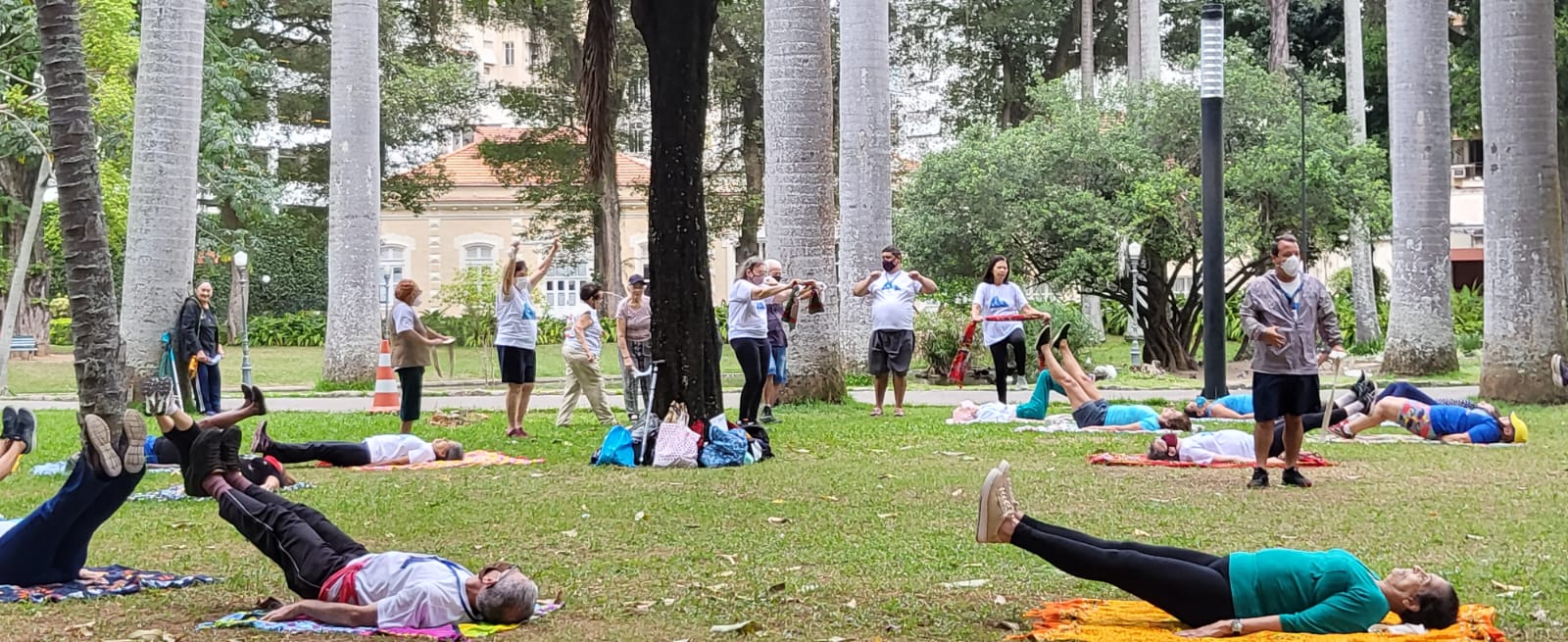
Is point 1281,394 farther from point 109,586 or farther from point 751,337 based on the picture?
point 109,586

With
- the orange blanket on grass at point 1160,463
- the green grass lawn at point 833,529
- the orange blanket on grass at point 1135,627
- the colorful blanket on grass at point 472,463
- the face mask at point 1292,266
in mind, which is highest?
the face mask at point 1292,266

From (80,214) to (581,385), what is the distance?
7.68m

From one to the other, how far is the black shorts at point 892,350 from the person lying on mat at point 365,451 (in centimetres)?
527

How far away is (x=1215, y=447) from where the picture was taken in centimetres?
1143

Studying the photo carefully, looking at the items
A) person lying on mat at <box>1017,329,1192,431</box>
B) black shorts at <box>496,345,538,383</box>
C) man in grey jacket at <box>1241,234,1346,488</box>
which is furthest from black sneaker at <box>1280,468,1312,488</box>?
black shorts at <box>496,345,538,383</box>

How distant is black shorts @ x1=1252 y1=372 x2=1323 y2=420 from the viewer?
9742 millimetres

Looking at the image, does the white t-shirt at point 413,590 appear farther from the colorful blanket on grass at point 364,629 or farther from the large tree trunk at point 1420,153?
the large tree trunk at point 1420,153

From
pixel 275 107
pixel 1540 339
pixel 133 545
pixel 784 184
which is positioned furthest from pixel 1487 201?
pixel 275 107

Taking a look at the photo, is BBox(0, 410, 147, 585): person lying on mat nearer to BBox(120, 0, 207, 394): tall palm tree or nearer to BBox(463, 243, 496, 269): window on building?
BBox(120, 0, 207, 394): tall palm tree

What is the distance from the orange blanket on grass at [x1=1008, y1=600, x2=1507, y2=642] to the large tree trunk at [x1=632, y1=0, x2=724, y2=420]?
6124mm

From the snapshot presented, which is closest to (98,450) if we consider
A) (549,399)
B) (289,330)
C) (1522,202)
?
(549,399)

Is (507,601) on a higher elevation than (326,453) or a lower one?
lower

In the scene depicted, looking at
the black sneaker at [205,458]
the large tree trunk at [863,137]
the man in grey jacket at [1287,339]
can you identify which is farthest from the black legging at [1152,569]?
the large tree trunk at [863,137]

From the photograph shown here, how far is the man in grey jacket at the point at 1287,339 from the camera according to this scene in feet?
31.8
